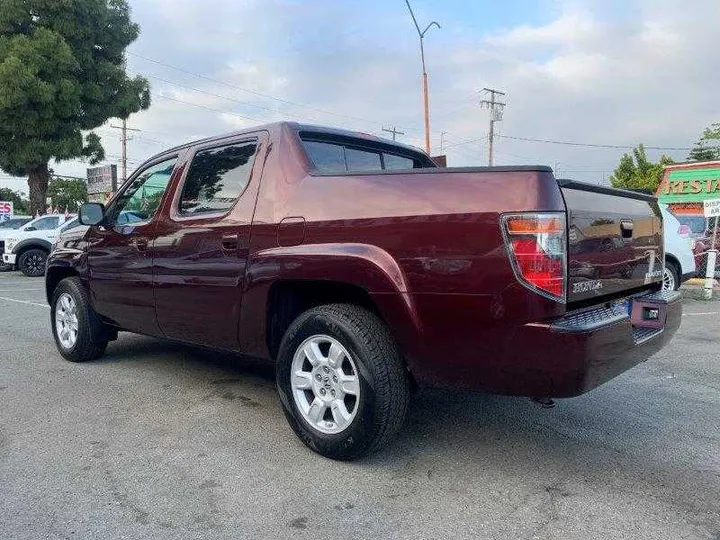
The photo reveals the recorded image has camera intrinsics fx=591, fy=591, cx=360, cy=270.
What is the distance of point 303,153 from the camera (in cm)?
338

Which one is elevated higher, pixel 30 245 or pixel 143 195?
pixel 143 195

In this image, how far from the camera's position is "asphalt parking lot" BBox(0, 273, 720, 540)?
2.45 meters

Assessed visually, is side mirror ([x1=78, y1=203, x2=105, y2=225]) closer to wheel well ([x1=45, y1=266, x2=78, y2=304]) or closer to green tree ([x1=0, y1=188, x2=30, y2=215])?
wheel well ([x1=45, y1=266, x2=78, y2=304])

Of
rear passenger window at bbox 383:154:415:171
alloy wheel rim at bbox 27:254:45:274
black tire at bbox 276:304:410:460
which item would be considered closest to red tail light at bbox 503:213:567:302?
black tire at bbox 276:304:410:460

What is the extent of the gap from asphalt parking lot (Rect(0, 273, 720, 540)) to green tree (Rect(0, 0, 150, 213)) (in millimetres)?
16609

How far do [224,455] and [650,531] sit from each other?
203 centimetres

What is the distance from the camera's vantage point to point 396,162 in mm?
4289

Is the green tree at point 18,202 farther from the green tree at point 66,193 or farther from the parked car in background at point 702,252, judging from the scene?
the parked car in background at point 702,252

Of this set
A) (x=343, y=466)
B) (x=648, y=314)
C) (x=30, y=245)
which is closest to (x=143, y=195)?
(x=343, y=466)

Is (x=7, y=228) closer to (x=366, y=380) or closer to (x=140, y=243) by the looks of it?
(x=140, y=243)

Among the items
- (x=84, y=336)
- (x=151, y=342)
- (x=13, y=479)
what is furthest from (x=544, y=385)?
(x=151, y=342)

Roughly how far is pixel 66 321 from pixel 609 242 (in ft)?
14.8

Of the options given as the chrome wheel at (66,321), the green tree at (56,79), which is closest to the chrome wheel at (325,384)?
the chrome wheel at (66,321)

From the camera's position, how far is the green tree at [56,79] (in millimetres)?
18000
